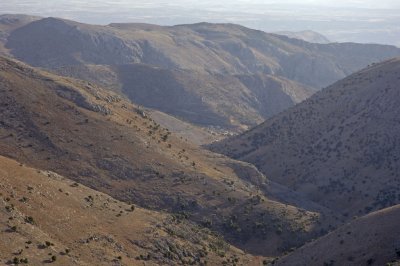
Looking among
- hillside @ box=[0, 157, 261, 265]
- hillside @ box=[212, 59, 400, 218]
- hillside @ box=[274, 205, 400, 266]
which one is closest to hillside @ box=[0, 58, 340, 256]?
hillside @ box=[0, 157, 261, 265]

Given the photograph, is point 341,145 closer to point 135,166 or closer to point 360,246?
point 135,166

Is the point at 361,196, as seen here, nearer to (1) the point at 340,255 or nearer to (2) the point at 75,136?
(1) the point at 340,255

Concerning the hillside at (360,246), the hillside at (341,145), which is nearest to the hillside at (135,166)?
the hillside at (341,145)

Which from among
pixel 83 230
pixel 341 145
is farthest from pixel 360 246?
pixel 341 145

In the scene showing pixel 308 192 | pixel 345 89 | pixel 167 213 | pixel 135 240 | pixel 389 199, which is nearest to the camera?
pixel 135 240

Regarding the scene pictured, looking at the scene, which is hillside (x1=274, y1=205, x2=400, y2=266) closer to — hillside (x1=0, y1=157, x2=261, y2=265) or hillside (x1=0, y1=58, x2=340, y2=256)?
hillside (x1=0, y1=157, x2=261, y2=265)

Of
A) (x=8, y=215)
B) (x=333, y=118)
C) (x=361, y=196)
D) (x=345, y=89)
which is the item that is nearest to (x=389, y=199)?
(x=361, y=196)
